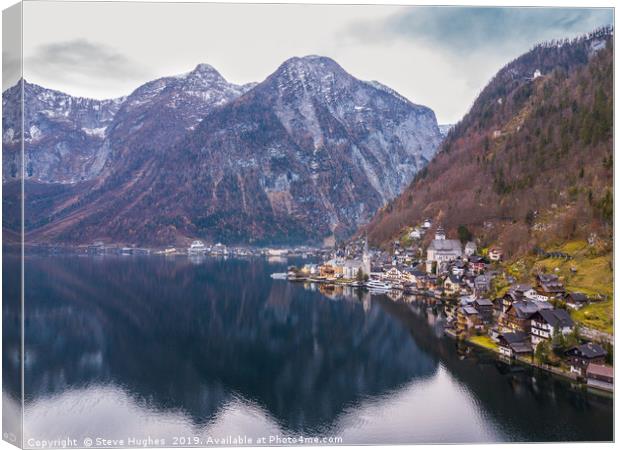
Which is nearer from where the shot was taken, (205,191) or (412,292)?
(412,292)

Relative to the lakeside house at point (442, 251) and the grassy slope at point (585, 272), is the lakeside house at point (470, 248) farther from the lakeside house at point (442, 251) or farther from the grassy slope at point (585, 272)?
the grassy slope at point (585, 272)

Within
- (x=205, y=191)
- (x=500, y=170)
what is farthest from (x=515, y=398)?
(x=205, y=191)

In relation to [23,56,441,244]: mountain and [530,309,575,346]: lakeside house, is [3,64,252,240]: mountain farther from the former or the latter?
[530,309,575,346]: lakeside house

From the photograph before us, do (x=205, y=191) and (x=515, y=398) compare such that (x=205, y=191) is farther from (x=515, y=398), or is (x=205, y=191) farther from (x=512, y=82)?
(x=515, y=398)

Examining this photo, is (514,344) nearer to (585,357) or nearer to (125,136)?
(585,357)

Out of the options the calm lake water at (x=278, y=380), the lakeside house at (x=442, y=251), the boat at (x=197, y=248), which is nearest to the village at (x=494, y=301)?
the lakeside house at (x=442, y=251)
